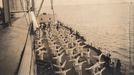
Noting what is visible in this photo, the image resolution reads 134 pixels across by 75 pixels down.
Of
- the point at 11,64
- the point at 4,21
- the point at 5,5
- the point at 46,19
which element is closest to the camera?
the point at 11,64

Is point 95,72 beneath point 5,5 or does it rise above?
beneath

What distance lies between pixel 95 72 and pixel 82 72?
97 cm

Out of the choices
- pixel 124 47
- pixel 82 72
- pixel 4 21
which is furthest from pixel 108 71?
pixel 124 47

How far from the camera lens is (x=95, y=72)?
18688 mm

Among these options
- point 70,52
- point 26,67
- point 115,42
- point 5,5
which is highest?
point 5,5

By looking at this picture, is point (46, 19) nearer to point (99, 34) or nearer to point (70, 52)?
point (99, 34)

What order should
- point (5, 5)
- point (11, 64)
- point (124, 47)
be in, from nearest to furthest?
1. point (11, 64)
2. point (5, 5)
3. point (124, 47)

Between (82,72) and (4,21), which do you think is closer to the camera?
(82,72)

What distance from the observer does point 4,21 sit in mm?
22500

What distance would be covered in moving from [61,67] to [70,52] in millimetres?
7935

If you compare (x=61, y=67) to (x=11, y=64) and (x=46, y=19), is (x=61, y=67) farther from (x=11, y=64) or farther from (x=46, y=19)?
(x=46, y=19)

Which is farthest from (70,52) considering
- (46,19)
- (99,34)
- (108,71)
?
(99,34)

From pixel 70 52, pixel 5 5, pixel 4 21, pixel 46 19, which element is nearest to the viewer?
pixel 5 5

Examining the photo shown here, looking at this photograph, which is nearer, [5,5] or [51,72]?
[51,72]
